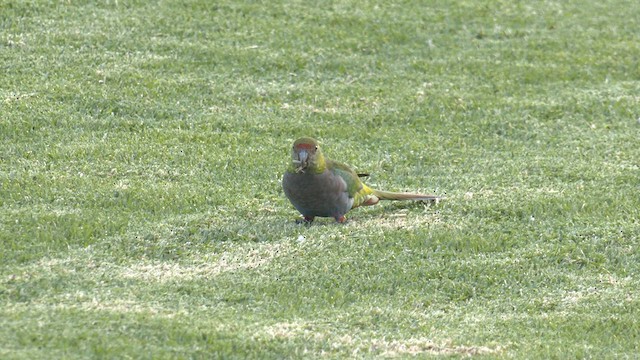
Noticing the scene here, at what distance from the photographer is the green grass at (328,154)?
634 centimetres

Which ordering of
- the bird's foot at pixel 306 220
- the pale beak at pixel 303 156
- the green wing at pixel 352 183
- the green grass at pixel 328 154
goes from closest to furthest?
the green grass at pixel 328 154, the pale beak at pixel 303 156, the green wing at pixel 352 183, the bird's foot at pixel 306 220

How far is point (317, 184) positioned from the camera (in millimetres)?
7668

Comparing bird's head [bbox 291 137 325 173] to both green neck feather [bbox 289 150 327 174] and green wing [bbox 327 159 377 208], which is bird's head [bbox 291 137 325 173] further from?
green wing [bbox 327 159 377 208]

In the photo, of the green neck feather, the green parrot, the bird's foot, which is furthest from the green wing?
the bird's foot

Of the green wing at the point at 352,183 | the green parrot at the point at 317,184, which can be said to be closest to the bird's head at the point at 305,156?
the green parrot at the point at 317,184

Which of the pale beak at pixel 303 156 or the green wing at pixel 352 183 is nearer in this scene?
the pale beak at pixel 303 156

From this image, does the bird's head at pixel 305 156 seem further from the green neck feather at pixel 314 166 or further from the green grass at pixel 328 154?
the green grass at pixel 328 154

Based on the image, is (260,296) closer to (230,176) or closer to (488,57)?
(230,176)

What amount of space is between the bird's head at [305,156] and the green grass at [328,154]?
0.53 m

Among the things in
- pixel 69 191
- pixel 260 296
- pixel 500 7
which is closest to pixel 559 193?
pixel 260 296

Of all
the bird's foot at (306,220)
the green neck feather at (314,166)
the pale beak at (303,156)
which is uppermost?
the pale beak at (303,156)

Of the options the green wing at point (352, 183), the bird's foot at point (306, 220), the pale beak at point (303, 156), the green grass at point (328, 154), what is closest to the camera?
the green grass at point (328, 154)

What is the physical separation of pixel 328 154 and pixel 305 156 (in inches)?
92.3

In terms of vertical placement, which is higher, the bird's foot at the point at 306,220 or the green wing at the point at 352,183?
the green wing at the point at 352,183
